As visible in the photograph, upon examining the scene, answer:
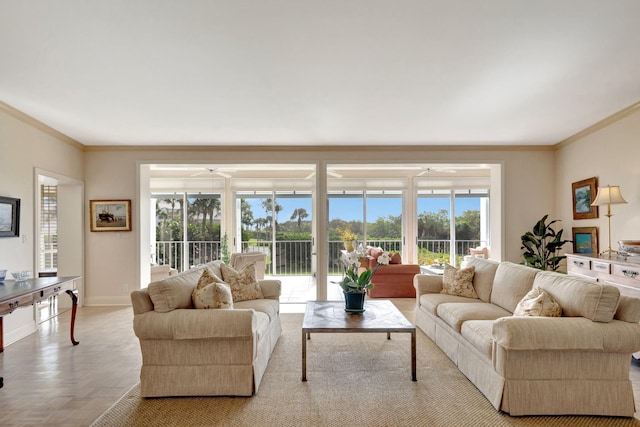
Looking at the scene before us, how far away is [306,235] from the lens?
27.1 feet

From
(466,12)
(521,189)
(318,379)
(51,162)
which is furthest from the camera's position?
(521,189)

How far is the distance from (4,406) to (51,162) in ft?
10.7

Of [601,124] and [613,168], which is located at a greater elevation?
[601,124]

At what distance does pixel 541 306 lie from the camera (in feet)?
8.06

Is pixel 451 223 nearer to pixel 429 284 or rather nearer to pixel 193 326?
pixel 429 284

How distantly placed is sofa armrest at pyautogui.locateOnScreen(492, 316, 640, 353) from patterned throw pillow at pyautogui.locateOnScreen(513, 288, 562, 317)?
21 centimetres

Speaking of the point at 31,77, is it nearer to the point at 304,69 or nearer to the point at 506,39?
the point at 304,69

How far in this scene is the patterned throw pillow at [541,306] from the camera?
2.43 metres

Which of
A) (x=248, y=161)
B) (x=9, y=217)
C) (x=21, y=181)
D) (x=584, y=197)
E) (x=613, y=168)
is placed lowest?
(x=9, y=217)

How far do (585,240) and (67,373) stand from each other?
618 cm

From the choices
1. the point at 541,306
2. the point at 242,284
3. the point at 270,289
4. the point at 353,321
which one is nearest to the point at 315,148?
the point at 270,289

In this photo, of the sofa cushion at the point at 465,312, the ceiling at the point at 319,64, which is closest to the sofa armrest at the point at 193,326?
the sofa cushion at the point at 465,312

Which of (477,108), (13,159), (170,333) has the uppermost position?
(477,108)

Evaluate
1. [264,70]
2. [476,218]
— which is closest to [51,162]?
[264,70]
